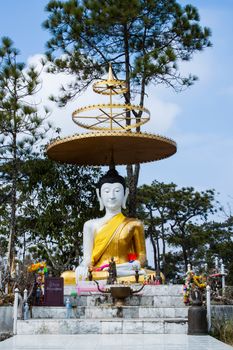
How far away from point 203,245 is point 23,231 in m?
12.7

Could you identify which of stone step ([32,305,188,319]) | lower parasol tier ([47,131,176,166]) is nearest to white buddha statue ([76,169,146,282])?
lower parasol tier ([47,131,176,166])

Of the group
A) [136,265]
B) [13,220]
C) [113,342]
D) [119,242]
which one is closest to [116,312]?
[113,342]

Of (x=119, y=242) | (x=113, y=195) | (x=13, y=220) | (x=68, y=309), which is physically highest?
(x=113, y=195)

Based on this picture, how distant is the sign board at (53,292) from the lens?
12.5m

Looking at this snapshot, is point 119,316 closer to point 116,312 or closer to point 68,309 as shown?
point 116,312

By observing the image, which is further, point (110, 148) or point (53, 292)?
point (110, 148)

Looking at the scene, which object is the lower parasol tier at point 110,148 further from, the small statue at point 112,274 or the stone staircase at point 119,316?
the stone staircase at point 119,316

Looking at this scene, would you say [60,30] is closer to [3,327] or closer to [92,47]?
[92,47]

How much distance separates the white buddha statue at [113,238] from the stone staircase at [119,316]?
249 centimetres

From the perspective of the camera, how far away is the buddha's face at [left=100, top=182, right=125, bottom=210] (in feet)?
54.7

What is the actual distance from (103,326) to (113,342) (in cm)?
171

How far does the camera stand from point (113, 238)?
53.1 ft

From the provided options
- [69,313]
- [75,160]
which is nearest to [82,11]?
[75,160]

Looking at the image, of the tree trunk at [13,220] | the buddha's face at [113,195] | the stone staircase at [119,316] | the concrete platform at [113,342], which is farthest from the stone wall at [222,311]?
the tree trunk at [13,220]
